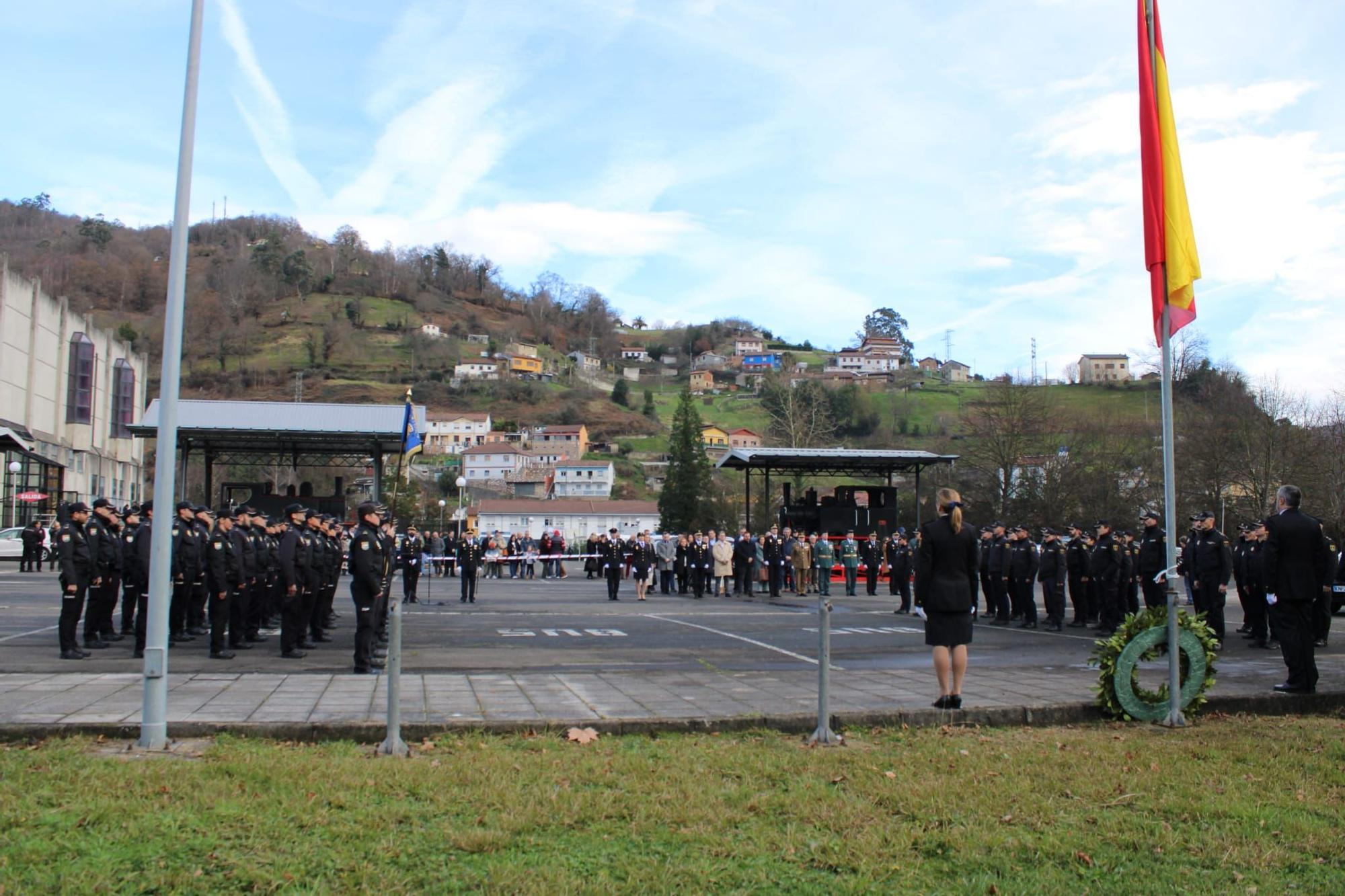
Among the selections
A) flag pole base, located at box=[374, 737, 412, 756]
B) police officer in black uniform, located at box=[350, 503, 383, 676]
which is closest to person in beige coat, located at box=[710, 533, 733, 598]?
police officer in black uniform, located at box=[350, 503, 383, 676]

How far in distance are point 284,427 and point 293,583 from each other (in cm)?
2146

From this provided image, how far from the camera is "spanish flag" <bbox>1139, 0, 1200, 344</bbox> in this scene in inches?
336

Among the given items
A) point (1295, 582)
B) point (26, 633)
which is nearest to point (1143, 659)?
point (1295, 582)

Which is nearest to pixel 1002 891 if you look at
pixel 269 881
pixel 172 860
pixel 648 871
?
pixel 648 871

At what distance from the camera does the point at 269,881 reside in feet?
13.6

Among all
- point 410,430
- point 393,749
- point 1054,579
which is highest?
point 410,430

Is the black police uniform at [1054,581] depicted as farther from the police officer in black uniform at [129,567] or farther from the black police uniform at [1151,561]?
the police officer in black uniform at [129,567]

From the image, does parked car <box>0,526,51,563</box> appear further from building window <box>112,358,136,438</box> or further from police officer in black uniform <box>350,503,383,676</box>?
police officer in black uniform <box>350,503,383,676</box>

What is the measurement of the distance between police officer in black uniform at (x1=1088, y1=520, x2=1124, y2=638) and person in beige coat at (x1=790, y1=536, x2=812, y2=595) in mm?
11228

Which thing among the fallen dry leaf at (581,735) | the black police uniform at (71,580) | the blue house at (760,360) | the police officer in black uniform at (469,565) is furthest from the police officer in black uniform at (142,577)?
the blue house at (760,360)

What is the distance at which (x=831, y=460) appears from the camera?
37844 mm

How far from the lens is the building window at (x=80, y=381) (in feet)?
198

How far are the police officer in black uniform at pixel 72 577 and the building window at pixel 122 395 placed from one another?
62642 mm

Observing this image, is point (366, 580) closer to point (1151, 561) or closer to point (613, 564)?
point (1151, 561)
